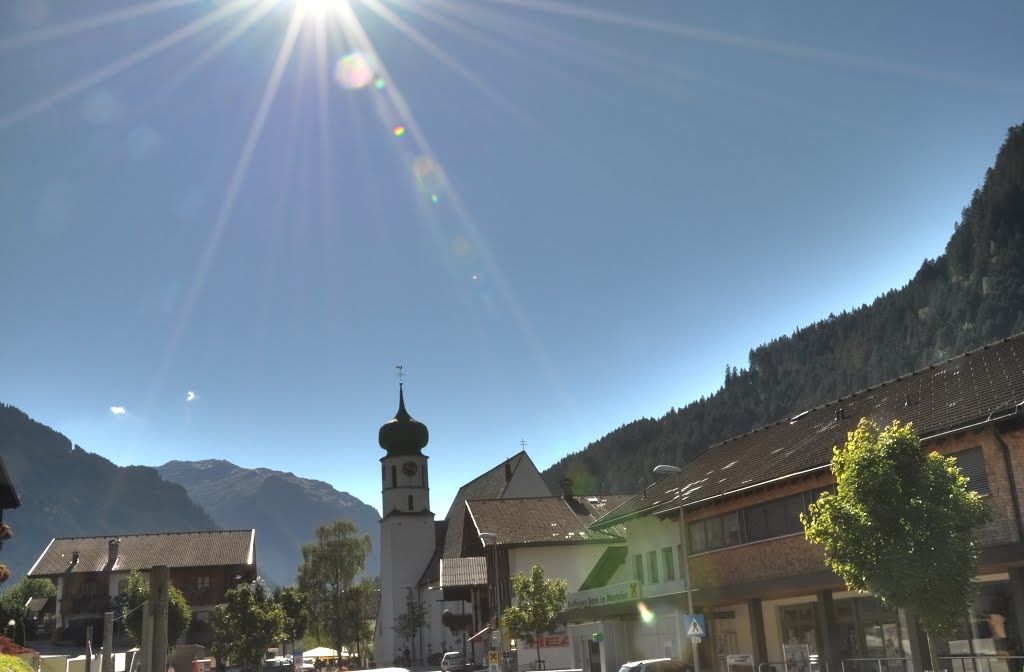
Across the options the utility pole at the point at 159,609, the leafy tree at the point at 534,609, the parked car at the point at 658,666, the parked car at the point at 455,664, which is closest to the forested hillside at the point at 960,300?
the parked car at the point at 455,664

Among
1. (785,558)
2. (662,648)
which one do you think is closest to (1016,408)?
(785,558)

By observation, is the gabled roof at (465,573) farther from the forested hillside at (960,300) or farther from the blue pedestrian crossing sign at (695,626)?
the forested hillside at (960,300)

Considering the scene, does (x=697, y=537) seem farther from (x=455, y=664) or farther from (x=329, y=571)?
(x=329, y=571)

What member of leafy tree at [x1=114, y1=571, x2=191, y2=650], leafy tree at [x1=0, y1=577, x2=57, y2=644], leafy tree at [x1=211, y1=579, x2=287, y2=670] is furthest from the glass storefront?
leafy tree at [x1=0, y1=577, x2=57, y2=644]

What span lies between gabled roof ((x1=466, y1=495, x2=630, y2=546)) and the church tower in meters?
35.3

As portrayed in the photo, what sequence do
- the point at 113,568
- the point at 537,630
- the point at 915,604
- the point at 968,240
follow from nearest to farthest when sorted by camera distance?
the point at 915,604 < the point at 537,630 < the point at 113,568 < the point at 968,240

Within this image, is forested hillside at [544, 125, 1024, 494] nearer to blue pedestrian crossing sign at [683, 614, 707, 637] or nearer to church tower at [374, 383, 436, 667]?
church tower at [374, 383, 436, 667]

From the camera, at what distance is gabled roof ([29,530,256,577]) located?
78562 mm

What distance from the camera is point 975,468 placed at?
74.2ft

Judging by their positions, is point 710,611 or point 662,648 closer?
point 710,611

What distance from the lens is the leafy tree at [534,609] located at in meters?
42.6

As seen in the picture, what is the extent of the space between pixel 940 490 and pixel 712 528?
15.0 metres

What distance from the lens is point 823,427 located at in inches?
1222

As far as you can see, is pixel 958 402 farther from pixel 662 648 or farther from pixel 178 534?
pixel 178 534
